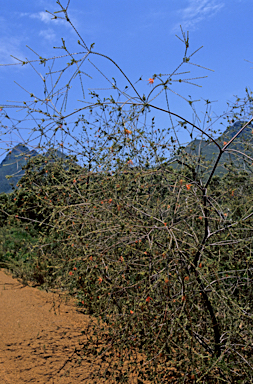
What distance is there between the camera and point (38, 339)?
3.27 m

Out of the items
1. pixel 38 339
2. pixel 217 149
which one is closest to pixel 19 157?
pixel 38 339

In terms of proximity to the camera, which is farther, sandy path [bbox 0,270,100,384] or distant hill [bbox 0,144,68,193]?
distant hill [bbox 0,144,68,193]

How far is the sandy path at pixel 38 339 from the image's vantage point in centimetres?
270

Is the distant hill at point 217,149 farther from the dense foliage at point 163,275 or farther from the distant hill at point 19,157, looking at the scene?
the distant hill at point 19,157

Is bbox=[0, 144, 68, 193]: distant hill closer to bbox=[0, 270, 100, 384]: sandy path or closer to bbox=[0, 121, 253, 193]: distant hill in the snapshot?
bbox=[0, 121, 253, 193]: distant hill

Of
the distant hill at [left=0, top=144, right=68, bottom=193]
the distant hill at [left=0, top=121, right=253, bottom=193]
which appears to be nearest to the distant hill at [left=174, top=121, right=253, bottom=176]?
the distant hill at [left=0, top=121, right=253, bottom=193]

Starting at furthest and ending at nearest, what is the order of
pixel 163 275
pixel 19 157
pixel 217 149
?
1. pixel 217 149
2. pixel 19 157
3. pixel 163 275

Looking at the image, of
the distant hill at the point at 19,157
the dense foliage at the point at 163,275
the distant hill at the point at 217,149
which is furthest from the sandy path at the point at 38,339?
the distant hill at the point at 217,149

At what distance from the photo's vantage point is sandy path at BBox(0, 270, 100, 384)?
2697mm

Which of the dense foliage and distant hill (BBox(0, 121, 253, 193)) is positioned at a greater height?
distant hill (BBox(0, 121, 253, 193))

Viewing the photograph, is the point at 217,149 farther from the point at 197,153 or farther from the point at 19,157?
the point at 19,157

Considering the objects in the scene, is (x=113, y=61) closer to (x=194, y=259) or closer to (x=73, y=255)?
(x=194, y=259)

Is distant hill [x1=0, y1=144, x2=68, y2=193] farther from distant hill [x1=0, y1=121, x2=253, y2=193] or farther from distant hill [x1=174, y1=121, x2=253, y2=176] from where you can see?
distant hill [x1=174, y1=121, x2=253, y2=176]

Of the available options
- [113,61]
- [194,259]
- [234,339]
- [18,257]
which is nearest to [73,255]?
[194,259]
